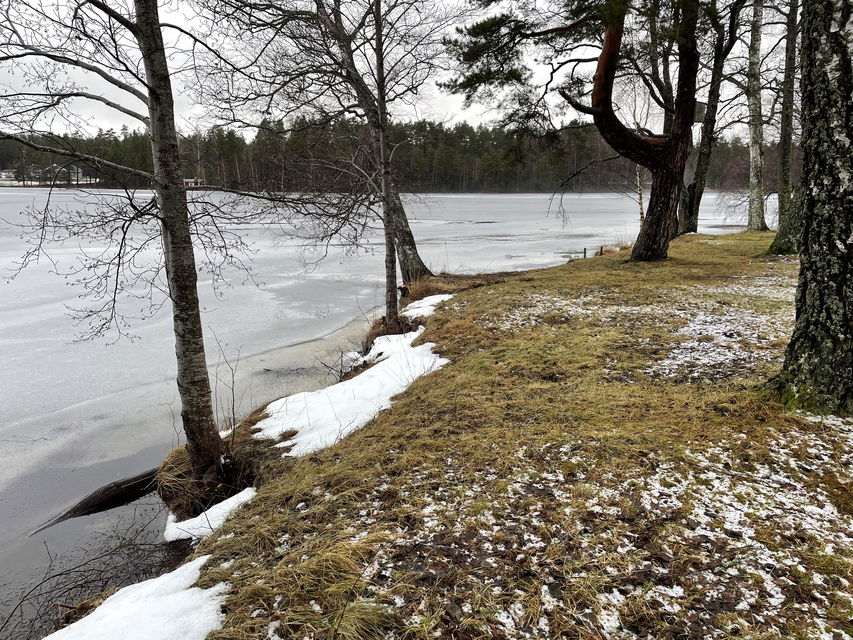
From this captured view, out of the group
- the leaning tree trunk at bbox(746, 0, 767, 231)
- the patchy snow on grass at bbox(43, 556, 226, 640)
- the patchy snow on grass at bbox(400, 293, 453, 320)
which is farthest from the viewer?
the leaning tree trunk at bbox(746, 0, 767, 231)

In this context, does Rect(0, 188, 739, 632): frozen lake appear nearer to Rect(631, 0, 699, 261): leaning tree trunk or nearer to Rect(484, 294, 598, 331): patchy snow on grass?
Rect(484, 294, 598, 331): patchy snow on grass

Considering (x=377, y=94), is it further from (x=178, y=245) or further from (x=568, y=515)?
(x=568, y=515)

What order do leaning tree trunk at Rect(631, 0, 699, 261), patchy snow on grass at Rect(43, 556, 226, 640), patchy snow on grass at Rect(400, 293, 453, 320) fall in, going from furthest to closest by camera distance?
leaning tree trunk at Rect(631, 0, 699, 261) → patchy snow on grass at Rect(400, 293, 453, 320) → patchy snow on grass at Rect(43, 556, 226, 640)

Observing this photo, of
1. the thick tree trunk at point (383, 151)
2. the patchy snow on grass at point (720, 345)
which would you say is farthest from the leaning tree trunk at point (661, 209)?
the thick tree trunk at point (383, 151)

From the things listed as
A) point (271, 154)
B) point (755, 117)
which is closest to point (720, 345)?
point (271, 154)

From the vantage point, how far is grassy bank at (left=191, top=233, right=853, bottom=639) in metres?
1.97

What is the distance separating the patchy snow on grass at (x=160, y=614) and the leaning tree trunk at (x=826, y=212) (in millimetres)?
3549

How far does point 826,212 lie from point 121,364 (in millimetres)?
8521

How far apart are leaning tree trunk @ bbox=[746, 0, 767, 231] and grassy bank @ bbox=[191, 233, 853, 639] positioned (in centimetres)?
1258

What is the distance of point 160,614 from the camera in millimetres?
2277

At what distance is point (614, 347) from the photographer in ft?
16.7

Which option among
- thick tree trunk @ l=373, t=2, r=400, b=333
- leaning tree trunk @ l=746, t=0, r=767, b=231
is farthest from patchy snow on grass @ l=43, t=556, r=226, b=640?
leaning tree trunk @ l=746, t=0, r=767, b=231

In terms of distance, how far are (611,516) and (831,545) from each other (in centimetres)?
91

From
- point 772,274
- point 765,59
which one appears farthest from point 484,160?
point 772,274
